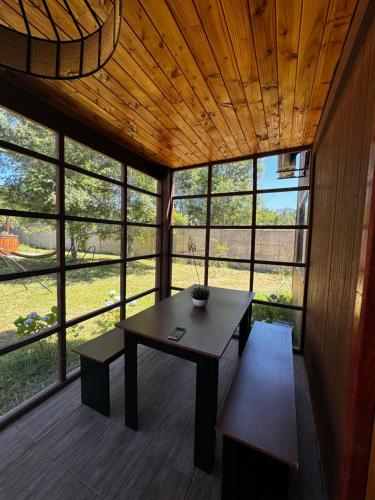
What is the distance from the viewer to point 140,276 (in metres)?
3.45

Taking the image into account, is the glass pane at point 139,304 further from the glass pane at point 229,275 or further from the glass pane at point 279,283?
the glass pane at point 279,283

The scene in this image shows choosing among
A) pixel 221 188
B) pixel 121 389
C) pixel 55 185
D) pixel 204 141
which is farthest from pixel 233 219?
pixel 121 389

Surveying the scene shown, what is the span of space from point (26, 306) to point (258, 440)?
6.79ft

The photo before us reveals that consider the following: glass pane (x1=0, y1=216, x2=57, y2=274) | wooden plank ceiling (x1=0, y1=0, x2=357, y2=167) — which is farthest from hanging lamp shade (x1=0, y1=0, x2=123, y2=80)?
glass pane (x1=0, y1=216, x2=57, y2=274)

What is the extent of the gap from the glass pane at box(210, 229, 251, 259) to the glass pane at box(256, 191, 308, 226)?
309 mm

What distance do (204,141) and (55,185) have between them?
5.65 ft

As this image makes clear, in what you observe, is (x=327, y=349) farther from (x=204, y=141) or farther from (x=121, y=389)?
(x=204, y=141)

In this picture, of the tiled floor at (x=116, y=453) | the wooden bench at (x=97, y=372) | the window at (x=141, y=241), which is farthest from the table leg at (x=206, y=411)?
the window at (x=141, y=241)

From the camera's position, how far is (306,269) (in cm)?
277

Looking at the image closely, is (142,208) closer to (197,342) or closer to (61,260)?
(61,260)

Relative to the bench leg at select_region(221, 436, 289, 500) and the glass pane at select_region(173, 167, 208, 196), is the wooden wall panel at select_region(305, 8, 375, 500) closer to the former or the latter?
the bench leg at select_region(221, 436, 289, 500)

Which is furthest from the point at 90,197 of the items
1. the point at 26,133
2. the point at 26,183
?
the point at 26,133

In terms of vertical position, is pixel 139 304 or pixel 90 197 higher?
pixel 90 197

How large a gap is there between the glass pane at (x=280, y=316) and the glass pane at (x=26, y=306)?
260cm
